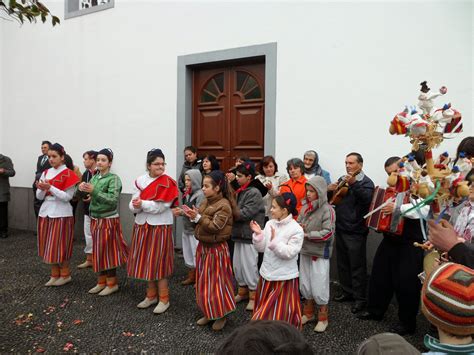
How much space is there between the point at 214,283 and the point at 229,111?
348 cm

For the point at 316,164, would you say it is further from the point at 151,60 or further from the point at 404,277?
A: the point at 151,60

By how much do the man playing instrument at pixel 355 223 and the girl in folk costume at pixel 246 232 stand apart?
35.9 inches

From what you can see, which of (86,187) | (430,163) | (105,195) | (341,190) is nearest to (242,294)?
(341,190)

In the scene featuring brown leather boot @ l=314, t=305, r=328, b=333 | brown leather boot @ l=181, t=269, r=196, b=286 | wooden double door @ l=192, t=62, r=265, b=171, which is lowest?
brown leather boot @ l=181, t=269, r=196, b=286

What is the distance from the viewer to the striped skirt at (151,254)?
168 inches

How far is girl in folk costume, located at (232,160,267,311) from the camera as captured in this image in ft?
14.8

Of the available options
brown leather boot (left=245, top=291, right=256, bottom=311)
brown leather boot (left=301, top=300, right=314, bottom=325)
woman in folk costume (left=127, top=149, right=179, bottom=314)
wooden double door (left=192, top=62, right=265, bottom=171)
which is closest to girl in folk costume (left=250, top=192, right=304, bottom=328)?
brown leather boot (left=301, top=300, right=314, bottom=325)

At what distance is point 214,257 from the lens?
153 inches

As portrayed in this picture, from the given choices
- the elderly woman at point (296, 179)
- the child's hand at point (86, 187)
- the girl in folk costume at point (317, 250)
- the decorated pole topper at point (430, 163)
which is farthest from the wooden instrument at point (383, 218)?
the child's hand at point (86, 187)

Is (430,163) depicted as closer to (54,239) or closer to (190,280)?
(190,280)

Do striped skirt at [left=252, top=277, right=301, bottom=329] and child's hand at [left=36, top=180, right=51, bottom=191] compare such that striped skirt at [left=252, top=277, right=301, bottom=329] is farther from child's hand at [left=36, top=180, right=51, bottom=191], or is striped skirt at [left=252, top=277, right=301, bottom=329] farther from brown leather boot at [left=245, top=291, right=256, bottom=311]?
child's hand at [left=36, top=180, right=51, bottom=191]

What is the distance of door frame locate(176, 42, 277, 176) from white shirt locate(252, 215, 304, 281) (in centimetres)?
260

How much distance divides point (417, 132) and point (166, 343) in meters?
2.69

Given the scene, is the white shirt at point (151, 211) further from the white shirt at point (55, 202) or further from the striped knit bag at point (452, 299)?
the striped knit bag at point (452, 299)
